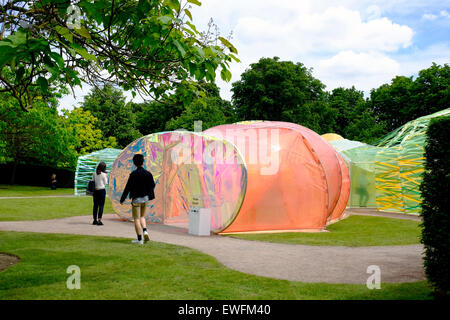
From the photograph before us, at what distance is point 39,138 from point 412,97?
36184 mm

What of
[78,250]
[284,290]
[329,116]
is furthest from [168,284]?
[329,116]

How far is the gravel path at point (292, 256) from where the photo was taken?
315 inches

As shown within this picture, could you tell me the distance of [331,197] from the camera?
16.2m

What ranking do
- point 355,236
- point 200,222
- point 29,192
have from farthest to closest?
point 29,192 < point 355,236 < point 200,222

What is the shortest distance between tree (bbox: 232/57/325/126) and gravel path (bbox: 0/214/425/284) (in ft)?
104

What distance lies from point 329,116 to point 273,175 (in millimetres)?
38555

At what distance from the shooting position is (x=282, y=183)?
14.2m

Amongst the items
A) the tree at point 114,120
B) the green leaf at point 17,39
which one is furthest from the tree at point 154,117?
the green leaf at point 17,39

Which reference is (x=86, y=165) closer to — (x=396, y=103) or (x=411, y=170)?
(x=411, y=170)

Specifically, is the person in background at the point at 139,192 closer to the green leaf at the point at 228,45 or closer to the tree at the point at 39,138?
the green leaf at the point at 228,45

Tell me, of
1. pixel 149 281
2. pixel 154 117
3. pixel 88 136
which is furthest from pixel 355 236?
pixel 154 117

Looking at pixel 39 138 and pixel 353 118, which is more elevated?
pixel 353 118
